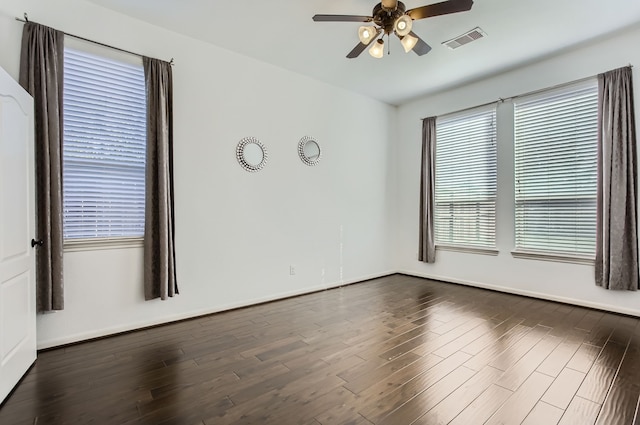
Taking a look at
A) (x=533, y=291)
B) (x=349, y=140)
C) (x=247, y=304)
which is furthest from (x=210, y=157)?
(x=533, y=291)

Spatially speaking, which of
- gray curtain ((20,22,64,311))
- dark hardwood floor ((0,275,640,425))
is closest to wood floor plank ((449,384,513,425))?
dark hardwood floor ((0,275,640,425))

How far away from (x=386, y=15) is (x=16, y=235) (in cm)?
320

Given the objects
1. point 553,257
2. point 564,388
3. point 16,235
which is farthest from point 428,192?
point 16,235

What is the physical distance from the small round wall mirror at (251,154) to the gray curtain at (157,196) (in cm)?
87

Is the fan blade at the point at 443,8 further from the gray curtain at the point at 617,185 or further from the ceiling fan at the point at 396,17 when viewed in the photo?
the gray curtain at the point at 617,185

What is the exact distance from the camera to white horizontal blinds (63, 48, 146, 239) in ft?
9.18

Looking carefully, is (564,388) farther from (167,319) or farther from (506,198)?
(167,319)

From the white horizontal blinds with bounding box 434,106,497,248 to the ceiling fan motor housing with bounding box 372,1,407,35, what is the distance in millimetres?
2771

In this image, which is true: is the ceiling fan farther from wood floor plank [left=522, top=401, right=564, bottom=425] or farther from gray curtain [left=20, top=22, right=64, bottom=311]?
wood floor plank [left=522, top=401, right=564, bottom=425]

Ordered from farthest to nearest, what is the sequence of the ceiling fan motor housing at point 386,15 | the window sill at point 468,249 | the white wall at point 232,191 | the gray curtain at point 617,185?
the window sill at point 468,249, the gray curtain at point 617,185, the white wall at point 232,191, the ceiling fan motor housing at point 386,15

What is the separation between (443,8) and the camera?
7.54ft

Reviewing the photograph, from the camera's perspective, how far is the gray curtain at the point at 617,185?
11.1 ft

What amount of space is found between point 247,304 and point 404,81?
3846mm

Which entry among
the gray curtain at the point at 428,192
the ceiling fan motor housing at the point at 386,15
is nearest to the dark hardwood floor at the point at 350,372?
the gray curtain at the point at 428,192
